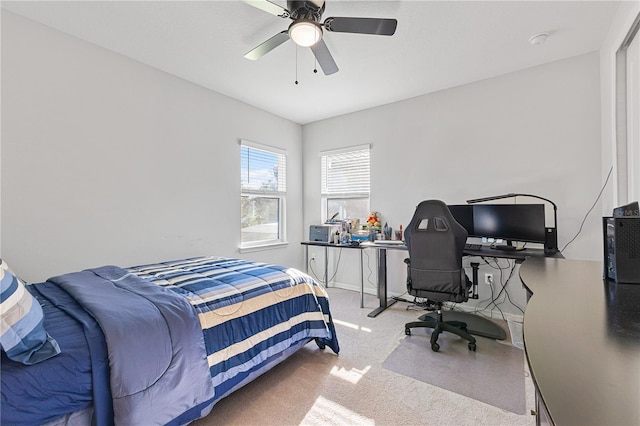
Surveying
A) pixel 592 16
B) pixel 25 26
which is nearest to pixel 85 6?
pixel 25 26

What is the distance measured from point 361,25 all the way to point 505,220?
2.24 meters

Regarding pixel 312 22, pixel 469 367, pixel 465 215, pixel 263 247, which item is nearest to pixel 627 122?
pixel 465 215

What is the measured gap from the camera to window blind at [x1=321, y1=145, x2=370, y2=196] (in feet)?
13.4

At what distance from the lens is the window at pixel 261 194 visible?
383 centimetres

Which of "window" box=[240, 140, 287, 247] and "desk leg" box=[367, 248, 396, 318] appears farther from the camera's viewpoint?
"window" box=[240, 140, 287, 247]

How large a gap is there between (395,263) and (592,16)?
2.92 m

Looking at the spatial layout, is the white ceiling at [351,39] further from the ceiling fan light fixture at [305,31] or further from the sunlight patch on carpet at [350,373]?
the sunlight patch on carpet at [350,373]

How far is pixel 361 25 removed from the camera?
1806mm

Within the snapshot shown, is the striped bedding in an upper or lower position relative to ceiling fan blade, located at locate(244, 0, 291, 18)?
lower

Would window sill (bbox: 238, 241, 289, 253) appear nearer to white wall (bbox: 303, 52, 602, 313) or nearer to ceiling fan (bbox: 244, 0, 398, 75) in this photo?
white wall (bbox: 303, 52, 602, 313)

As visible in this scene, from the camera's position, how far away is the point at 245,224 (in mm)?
3848

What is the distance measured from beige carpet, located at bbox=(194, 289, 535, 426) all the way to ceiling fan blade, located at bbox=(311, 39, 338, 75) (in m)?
2.34

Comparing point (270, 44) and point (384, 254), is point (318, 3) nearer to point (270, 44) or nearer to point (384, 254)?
point (270, 44)

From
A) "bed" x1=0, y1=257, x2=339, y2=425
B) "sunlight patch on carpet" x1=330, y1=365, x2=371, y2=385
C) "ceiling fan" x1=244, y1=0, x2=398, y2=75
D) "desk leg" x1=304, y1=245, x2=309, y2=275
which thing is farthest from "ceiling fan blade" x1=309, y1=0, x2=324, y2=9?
"desk leg" x1=304, y1=245, x2=309, y2=275
